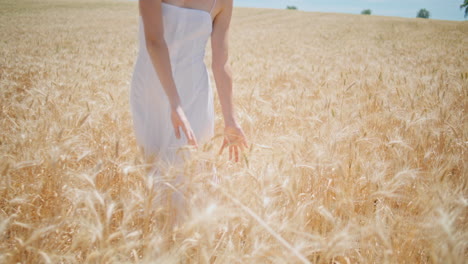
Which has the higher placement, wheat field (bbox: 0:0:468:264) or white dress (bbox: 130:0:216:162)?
white dress (bbox: 130:0:216:162)

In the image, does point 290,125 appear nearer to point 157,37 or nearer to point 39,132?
point 157,37

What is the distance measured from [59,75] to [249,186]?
3913 mm

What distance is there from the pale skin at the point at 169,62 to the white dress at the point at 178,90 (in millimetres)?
91

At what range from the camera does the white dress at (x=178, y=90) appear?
144 cm

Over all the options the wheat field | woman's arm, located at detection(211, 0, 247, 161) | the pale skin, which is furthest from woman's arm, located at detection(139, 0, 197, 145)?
woman's arm, located at detection(211, 0, 247, 161)

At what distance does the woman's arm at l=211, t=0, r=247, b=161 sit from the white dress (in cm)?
9

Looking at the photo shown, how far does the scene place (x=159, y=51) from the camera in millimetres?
1231

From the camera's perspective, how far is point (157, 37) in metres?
1.22

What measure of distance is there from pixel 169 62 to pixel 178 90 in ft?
0.88

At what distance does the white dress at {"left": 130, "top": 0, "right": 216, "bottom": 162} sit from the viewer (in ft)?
4.74

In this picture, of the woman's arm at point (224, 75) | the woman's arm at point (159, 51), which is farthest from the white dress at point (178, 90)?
the woman's arm at point (159, 51)

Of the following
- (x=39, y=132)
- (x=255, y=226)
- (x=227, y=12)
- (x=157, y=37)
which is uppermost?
(x=227, y=12)

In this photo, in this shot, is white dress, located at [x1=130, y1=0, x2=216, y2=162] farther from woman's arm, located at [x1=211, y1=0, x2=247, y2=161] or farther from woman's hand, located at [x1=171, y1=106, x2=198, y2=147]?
woman's hand, located at [x1=171, y1=106, x2=198, y2=147]

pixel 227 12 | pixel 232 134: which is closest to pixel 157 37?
pixel 227 12
